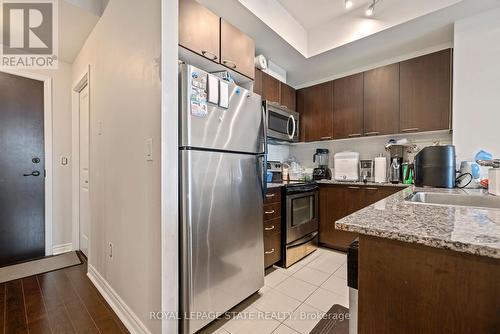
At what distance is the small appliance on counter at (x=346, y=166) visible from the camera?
296 centimetres

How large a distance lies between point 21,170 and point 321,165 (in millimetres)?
3754

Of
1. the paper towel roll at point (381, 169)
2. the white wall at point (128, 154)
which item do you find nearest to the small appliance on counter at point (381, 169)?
the paper towel roll at point (381, 169)

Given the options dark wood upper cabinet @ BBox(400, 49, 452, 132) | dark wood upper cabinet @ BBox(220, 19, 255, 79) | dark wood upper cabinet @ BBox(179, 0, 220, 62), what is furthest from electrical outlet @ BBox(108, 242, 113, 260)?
dark wood upper cabinet @ BBox(400, 49, 452, 132)

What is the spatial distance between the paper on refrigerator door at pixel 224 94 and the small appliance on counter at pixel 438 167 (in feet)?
5.59

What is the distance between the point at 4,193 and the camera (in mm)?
2400

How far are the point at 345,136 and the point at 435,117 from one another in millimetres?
942

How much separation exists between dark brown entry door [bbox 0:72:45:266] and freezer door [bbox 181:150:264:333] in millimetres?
2445

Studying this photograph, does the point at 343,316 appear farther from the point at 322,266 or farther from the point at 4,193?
the point at 4,193

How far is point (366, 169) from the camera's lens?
3004 millimetres

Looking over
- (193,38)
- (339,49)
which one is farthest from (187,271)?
(339,49)

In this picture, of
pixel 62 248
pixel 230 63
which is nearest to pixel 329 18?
pixel 230 63

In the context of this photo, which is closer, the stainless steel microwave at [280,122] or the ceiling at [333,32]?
the ceiling at [333,32]

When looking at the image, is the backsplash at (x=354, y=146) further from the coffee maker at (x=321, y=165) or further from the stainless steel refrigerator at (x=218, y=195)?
the stainless steel refrigerator at (x=218, y=195)

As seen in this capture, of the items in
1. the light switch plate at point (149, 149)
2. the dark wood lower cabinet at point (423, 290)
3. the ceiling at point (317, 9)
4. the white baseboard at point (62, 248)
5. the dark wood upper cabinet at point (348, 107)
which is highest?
the ceiling at point (317, 9)
